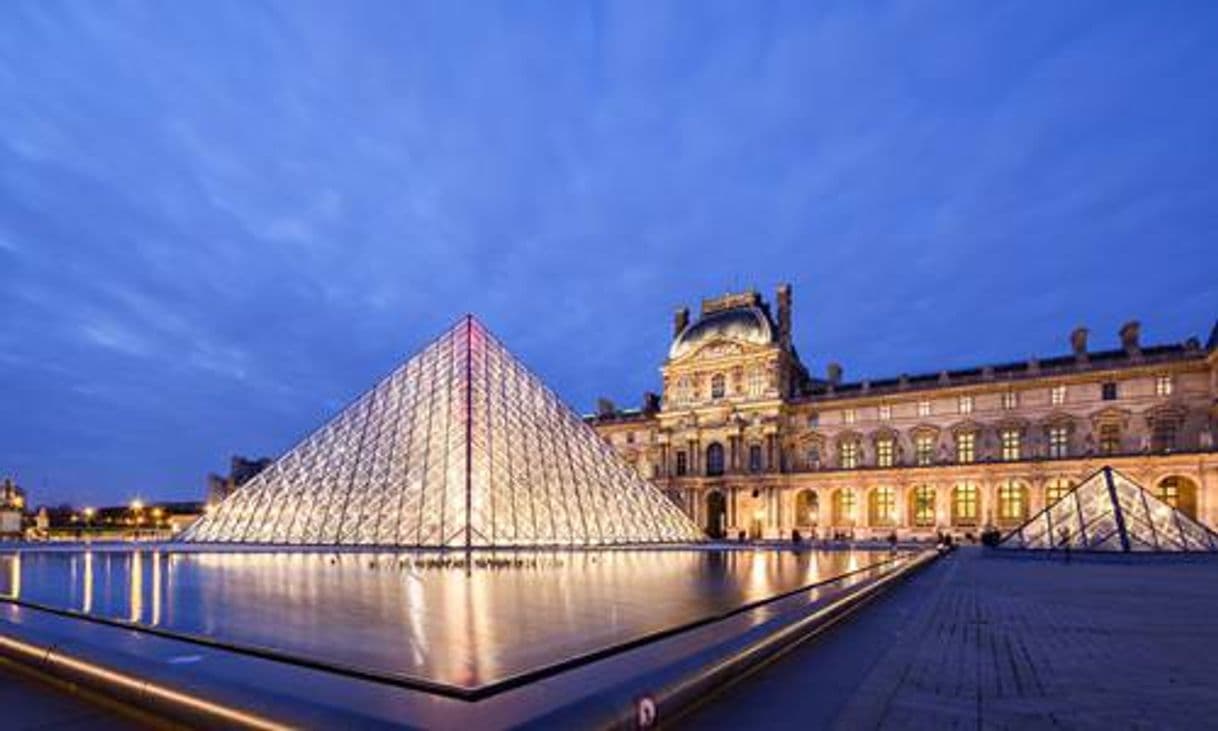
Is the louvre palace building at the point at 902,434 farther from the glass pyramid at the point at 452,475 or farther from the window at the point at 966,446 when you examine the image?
the glass pyramid at the point at 452,475

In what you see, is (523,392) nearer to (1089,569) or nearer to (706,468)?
(1089,569)

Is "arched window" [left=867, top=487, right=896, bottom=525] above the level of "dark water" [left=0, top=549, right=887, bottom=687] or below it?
below

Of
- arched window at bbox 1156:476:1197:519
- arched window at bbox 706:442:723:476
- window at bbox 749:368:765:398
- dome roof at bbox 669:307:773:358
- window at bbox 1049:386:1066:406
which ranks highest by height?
dome roof at bbox 669:307:773:358

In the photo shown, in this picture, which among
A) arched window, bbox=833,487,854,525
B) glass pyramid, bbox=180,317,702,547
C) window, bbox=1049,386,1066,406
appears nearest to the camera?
glass pyramid, bbox=180,317,702,547

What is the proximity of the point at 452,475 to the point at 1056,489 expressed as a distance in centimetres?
3338

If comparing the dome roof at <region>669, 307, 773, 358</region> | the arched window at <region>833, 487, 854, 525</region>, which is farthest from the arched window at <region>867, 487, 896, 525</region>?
the dome roof at <region>669, 307, 773, 358</region>

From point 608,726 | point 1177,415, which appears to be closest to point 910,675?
point 608,726

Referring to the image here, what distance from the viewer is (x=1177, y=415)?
3691 cm

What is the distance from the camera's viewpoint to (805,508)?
1902 inches

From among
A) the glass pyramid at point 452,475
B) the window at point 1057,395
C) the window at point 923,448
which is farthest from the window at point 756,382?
the glass pyramid at point 452,475

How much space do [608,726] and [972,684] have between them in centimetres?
293

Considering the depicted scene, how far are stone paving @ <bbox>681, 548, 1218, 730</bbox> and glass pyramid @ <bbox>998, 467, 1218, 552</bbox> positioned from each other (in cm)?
1685

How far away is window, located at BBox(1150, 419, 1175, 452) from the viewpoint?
122 feet

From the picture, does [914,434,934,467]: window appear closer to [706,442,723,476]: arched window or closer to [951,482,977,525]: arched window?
[951,482,977,525]: arched window
